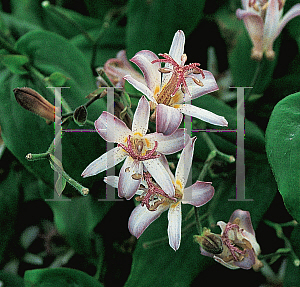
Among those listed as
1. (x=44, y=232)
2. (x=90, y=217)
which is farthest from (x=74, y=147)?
(x=44, y=232)

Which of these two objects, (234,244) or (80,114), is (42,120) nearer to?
(80,114)

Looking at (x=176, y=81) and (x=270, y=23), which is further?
(x=270, y=23)

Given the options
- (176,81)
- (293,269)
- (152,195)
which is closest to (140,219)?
(152,195)

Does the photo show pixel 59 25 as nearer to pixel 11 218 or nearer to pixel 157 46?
pixel 157 46

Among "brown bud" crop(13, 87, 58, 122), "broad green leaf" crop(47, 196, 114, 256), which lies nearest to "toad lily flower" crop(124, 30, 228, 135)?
"brown bud" crop(13, 87, 58, 122)

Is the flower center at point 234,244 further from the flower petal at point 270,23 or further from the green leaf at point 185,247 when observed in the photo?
the flower petal at point 270,23
